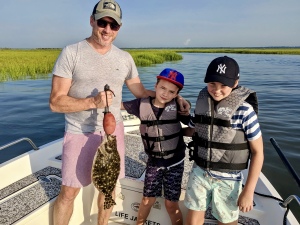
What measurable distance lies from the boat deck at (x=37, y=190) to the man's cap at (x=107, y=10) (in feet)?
7.23

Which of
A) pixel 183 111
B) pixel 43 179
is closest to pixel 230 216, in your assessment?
pixel 183 111

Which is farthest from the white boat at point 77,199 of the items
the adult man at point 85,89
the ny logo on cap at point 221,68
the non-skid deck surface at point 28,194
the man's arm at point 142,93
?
the ny logo on cap at point 221,68

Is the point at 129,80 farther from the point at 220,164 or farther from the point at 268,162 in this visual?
the point at 268,162

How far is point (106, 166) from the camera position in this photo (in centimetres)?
249

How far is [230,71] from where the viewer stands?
92.9 inches

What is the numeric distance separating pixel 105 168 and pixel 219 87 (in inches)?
52.0

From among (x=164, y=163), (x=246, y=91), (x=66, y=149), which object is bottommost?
(x=164, y=163)

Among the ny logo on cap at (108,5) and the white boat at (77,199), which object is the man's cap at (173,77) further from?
the white boat at (77,199)

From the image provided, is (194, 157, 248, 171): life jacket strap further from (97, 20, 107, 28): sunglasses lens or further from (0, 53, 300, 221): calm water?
(0, 53, 300, 221): calm water

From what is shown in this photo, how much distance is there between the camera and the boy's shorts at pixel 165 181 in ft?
9.60

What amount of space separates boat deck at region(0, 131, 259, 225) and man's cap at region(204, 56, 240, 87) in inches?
68.8

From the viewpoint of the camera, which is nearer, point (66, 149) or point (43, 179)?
point (66, 149)

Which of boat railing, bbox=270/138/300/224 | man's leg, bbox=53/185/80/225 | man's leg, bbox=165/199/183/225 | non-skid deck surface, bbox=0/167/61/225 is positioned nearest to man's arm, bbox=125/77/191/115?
man's leg, bbox=165/199/183/225

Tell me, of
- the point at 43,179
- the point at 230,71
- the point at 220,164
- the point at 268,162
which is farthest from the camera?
the point at 268,162
